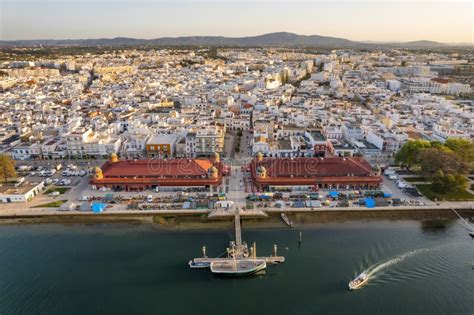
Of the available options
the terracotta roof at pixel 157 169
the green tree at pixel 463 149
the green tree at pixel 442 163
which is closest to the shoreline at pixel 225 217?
the green tree at pixel 442 163

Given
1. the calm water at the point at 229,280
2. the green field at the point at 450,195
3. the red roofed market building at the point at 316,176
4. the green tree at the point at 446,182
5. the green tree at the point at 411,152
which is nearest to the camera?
the calm water at the point at 229,280

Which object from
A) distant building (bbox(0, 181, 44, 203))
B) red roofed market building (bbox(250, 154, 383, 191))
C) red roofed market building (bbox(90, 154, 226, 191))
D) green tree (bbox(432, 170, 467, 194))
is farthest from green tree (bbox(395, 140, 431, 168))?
distant building (bbox(0, 181, 44, 203))

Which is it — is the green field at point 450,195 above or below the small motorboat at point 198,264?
above

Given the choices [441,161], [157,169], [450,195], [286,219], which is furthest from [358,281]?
[157,169]

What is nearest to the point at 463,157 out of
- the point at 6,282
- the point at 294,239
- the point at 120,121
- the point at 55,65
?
the point at 294,239

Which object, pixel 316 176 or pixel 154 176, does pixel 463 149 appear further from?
pixel 154 176

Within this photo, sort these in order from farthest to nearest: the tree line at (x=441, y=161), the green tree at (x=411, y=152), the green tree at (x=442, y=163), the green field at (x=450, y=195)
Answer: the green tree at (x=411, y=152)
the green tree at (x=442, y=163)
the tree line at (x=441, y=161)
the green field at (x=450, y=195)

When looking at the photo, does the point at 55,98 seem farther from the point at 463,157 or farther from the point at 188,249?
the point at 463,157

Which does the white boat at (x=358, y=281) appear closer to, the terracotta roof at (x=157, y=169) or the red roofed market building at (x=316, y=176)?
the red roofed market building at (x=316, y=176)
